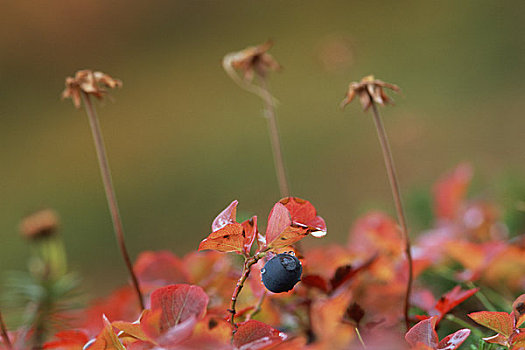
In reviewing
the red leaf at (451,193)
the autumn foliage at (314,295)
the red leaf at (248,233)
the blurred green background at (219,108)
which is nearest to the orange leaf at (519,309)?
the autumn foliage at (314,295)

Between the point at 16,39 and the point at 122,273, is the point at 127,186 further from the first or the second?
the point at 16,39

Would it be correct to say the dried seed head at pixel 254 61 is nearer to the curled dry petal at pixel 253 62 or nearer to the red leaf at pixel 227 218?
the curled dry petal at pixel 253 62

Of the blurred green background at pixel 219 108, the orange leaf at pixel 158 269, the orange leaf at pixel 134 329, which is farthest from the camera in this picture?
the blurred green background at pixel 219 108

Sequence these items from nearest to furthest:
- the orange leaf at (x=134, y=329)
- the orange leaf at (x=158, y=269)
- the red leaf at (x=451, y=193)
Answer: the orange leaf at (x=134, y=329) < the orange leaf at (x=158, y=269) < the red leaf at (x=451, y=193)

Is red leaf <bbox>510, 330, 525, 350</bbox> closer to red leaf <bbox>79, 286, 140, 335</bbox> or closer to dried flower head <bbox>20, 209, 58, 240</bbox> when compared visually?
red leaf <bbox>79, 286, 140, 335</bbox>

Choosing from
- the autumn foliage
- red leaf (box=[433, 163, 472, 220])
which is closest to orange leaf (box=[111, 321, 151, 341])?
the autumn foliage

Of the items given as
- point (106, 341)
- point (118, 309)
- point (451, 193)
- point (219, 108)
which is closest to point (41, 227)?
point (118, 309)

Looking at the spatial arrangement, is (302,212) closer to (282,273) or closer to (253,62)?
(282,273)

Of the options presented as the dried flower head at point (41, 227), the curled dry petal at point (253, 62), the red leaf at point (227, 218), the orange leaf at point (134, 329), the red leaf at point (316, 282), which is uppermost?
the curled dry petal at point (253, 62)
